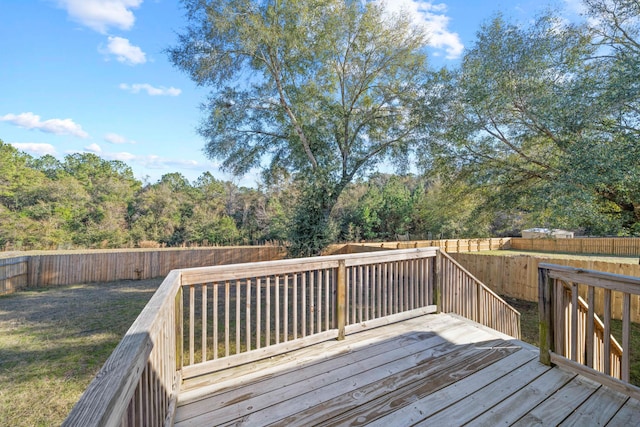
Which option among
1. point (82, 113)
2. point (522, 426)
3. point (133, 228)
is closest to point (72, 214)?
point (133, 228)

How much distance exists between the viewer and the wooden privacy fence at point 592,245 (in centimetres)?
1723

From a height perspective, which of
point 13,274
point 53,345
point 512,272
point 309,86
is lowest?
point 53,345

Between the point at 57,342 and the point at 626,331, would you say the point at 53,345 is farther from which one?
the point at 626,331

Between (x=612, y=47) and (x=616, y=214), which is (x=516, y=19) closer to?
(x=612, y=47)

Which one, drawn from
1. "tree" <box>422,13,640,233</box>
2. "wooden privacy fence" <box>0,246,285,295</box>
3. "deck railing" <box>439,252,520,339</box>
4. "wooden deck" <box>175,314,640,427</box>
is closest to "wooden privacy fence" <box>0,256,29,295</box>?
"wooden privacy fence" <box>0,246,285,295</box>

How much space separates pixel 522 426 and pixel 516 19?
8.53 m

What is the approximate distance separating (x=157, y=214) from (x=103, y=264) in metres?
14.4

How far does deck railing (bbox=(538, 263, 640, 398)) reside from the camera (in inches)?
79.9

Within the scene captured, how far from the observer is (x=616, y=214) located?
618 centimetres

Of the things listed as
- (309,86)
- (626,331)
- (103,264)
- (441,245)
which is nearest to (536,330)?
(626,331)

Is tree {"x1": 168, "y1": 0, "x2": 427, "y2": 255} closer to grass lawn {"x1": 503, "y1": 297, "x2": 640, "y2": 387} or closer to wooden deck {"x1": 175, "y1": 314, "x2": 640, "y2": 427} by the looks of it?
grass lawn {"x1": 503, "y1": 297, "x2": 640, "y2": 387}

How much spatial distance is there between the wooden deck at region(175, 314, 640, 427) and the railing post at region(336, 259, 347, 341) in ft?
0.60

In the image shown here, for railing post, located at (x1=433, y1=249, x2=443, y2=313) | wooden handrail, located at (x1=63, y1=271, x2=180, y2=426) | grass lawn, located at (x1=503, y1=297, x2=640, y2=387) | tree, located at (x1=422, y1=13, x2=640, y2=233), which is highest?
tree, located at (x1=422, y1=13, x2=640, y2=233)

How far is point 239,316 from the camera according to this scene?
10.1ft
